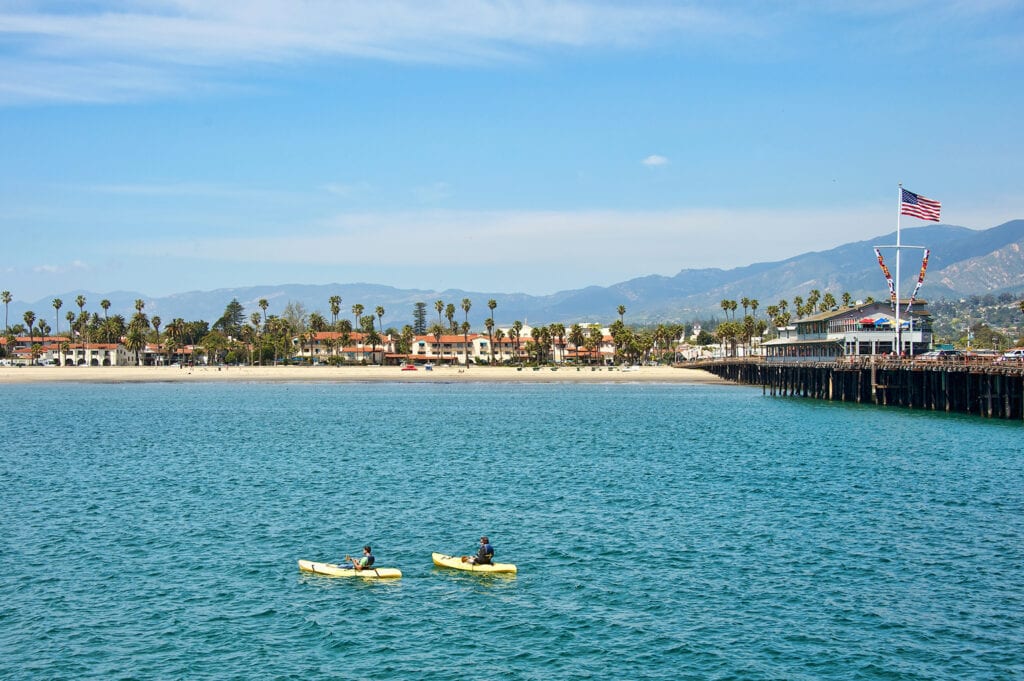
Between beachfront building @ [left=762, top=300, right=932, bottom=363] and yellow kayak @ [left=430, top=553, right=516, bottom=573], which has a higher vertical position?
beachfront building @ [left=762, top=300, right=932, bottom=363]

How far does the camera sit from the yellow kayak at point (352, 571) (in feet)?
94.3

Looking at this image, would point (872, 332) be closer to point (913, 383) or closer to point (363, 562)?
point (913, 383)

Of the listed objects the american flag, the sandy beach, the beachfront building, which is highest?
the american flag

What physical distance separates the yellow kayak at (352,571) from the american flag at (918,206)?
60.8 meters

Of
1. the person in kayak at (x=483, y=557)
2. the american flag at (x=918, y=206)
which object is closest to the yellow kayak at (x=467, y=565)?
the person in kayak at (x=483, y=557)

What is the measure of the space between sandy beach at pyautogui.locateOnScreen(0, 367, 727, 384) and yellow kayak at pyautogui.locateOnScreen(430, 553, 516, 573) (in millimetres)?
130520

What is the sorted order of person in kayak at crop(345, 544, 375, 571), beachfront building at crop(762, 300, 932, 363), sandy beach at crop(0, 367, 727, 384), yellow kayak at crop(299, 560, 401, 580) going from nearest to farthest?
yellow kayak at crop(299, 560, 401, 580) < person in kayak at crop(345, 544, 375, 571) < beachfront building at crop(762, 300, 932, 363) < sandy beach at crop(0, 367, 727, 384)

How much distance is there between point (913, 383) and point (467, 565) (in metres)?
69.0

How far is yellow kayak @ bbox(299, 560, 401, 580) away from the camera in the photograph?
28.7 meters

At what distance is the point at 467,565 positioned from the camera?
96.6 feet

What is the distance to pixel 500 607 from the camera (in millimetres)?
26625

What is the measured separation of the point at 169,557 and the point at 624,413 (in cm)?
6673

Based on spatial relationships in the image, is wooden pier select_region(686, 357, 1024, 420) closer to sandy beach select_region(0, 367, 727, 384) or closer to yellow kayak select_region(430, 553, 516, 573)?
sandy beach select_region(0, 367, 727, 384)

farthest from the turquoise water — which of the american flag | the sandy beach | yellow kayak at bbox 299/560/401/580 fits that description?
the sandy beach
